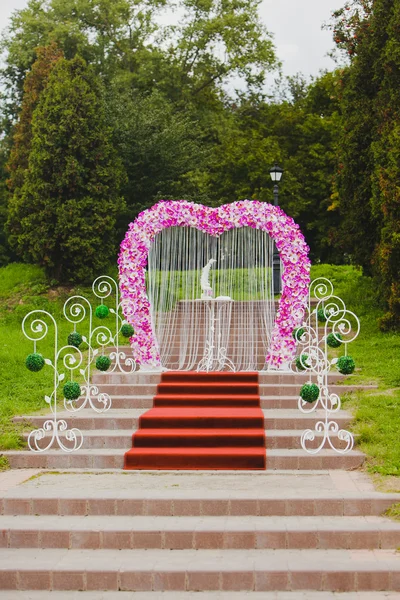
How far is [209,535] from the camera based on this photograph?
672 cm

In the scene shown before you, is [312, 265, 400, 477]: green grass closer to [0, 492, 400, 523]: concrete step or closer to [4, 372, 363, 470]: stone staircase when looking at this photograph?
[4, 372, 363, 470]: stone staircase

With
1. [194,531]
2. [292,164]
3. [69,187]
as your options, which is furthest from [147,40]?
[194,531]

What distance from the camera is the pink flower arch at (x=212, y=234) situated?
39.7 ft

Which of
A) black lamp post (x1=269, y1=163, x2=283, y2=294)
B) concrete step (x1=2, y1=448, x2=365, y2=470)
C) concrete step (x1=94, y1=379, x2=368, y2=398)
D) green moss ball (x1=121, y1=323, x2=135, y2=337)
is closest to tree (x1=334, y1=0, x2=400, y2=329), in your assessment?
black lamp post (x1=269, y1=163, x2=283, y2=294)

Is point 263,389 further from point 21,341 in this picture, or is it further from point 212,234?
point 21,341

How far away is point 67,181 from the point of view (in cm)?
1795

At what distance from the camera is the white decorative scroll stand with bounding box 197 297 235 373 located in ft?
40.0

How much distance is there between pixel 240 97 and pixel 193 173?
31.5 ft

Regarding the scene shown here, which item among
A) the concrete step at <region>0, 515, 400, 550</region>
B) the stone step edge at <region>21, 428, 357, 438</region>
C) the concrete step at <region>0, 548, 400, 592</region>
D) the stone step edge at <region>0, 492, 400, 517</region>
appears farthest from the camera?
the stone step edge at <region>21, 428, 357, 438</region>

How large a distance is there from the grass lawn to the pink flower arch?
4.41 feet

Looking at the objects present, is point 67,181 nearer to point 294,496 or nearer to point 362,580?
point 294,496

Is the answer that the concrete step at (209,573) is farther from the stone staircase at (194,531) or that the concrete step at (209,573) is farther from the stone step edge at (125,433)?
the stone step edge at (125,433)

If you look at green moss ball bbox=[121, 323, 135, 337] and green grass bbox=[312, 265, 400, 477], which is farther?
green moss ball bbox=[121, 323, 135, 337]
